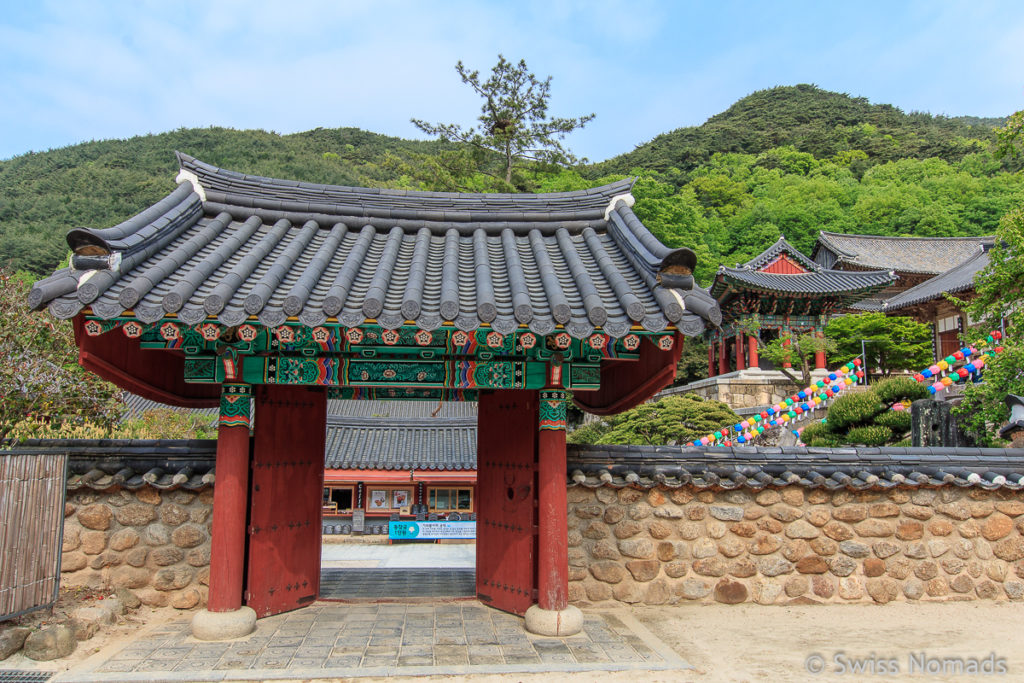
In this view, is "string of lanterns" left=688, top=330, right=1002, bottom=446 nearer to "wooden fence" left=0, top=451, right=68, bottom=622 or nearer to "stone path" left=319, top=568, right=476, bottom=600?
"stone path" left=319, top=568, right=476, bottom=600

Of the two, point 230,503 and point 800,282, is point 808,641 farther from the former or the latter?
point 800,282

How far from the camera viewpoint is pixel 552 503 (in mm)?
6199

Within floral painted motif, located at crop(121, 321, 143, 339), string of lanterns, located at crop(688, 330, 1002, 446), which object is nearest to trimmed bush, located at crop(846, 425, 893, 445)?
string of lanterns, located at crop(688, 330, 1002, 446)

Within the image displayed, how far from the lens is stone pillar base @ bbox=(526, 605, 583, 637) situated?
5.96m

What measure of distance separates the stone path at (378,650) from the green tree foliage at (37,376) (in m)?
4.59

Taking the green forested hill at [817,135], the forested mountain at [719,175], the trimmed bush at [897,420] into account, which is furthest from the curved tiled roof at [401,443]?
the green forested hill at [817,135]

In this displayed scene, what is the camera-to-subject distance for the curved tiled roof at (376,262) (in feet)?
16.0

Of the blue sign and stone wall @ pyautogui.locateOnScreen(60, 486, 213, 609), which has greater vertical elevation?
stone wall @ pyautogui.locateOnScreen(60, 486, 213, 609)

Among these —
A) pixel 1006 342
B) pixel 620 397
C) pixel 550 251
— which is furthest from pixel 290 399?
pixel 1006 342

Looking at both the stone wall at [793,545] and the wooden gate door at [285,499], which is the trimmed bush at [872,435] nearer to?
the stone wall at [793,545]

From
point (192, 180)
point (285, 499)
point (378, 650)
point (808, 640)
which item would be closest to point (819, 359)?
point (808, 640)

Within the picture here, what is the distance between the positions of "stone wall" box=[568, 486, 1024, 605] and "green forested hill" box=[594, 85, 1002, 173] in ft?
190

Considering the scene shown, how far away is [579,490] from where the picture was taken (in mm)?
7242

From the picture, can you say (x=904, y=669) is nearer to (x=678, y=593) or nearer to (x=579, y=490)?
(x=678, y=593)
